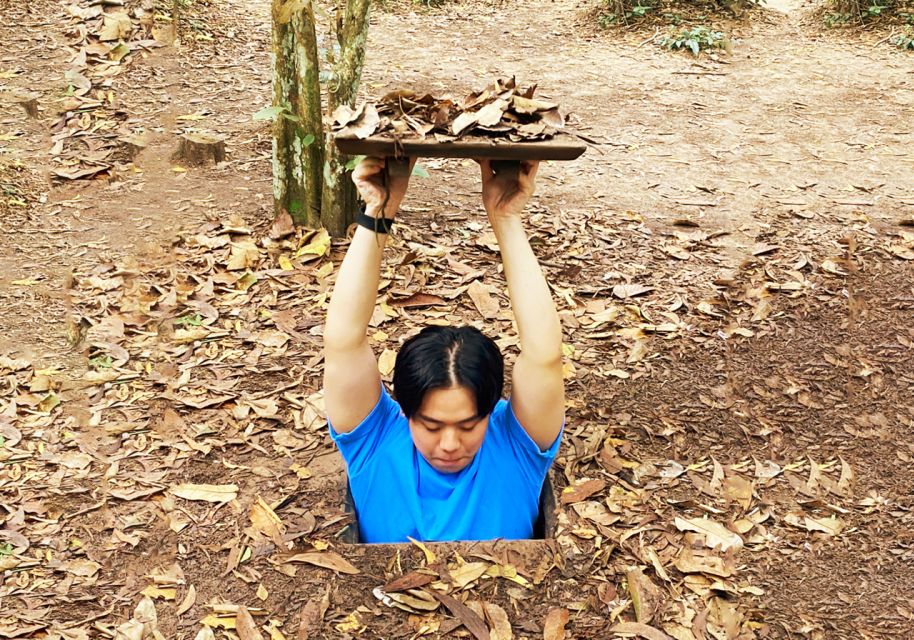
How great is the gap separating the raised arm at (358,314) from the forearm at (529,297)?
397 mm

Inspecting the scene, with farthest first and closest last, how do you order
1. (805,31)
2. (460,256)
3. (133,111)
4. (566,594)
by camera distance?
(805,31) → (133,111) → (460,256) → (566,594)

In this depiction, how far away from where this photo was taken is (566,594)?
3076 millimetres

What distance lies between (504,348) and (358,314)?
61.5 inches

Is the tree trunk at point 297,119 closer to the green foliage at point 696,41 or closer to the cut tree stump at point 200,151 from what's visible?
the cut tree stump at point 200,151

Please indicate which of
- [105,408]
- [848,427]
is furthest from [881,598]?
[105,408]

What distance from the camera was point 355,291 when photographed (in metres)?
2.99

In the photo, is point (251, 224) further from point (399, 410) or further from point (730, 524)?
point (730, 524)

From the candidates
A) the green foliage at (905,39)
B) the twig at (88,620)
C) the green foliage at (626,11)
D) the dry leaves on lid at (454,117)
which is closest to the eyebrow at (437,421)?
the dry leaves on lid at (454,117)

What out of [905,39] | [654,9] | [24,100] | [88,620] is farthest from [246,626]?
[905,39]

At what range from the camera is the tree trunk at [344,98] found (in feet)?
16.3

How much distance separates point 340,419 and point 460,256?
7.37 ft

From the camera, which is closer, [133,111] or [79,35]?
[133,111]

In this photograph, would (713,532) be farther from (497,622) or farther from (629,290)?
(629,290)

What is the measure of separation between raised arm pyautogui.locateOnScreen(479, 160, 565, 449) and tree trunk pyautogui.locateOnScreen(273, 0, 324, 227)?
2.36 metres
